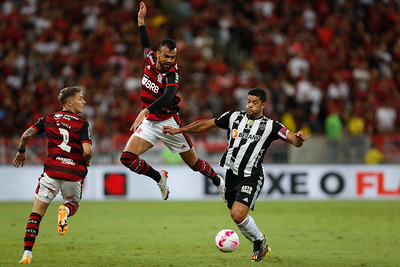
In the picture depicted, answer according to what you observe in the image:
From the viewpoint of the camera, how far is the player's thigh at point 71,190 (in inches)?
332

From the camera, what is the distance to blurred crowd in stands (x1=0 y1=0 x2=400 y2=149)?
1986 centimetres

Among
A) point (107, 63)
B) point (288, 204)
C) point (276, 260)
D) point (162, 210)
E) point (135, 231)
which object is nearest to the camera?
point (276, 260)

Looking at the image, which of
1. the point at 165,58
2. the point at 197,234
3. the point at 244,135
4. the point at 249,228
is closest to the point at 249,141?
the point at 244,135

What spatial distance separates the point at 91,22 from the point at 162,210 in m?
9.47

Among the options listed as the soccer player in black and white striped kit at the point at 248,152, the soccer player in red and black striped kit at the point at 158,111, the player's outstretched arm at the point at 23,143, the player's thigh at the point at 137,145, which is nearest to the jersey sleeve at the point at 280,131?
the soccer player in black and white striped kit at the point at 248,152

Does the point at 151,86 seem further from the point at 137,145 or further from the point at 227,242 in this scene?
the point at 227,242

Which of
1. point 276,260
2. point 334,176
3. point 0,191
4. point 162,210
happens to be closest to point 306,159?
point 334,176

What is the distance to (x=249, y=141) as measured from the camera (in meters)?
8.64

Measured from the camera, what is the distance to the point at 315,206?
16656 mm

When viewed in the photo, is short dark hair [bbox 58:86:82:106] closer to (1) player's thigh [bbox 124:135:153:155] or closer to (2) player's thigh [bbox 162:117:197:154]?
(1) player's thigh [bbox 124:135:153:155]

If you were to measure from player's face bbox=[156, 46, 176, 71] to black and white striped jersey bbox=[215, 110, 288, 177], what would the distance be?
148 cm

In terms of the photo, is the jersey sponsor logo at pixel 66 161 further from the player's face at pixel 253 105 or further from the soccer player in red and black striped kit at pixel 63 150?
the player's face at pixel 253 105

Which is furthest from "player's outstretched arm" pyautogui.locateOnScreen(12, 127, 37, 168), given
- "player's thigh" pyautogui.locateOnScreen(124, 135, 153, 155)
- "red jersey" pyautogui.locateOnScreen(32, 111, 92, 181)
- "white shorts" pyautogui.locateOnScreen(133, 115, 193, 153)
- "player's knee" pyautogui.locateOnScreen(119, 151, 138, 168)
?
"white shorts" pyautogui.locateOnScreen(133, 115, 193, 153)

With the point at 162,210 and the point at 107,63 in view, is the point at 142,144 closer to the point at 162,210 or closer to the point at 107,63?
the point at 162,210
